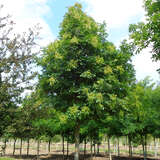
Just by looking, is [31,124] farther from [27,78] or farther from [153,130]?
[153,130]

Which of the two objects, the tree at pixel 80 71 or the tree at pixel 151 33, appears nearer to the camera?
the tree at pixel 151 33

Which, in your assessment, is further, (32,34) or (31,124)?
(32,34)

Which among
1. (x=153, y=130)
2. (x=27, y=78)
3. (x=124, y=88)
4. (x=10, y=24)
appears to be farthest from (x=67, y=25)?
(x=153, y=130)

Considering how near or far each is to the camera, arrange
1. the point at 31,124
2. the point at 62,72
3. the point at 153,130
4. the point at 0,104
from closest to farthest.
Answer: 1. the point at 0,104
2. the point at 31,124
3. the point at 62,72
4. the point at 153,130

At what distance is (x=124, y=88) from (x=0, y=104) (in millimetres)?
10420

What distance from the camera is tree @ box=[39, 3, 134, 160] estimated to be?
41.1 feet

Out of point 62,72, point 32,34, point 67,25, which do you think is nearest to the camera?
point 32,34

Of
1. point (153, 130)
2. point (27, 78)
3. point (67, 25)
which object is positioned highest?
point (67, 25)

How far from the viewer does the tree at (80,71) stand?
12539 mm

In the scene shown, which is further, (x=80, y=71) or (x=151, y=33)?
(x=80, y=71)

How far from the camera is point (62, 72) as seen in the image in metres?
13.2

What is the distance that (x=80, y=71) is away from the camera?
1348cm

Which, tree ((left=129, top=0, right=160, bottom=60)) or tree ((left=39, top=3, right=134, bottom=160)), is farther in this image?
tree ((left=39, top=3, right=134, bottom=160))

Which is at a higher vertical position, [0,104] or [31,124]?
[0,104]
